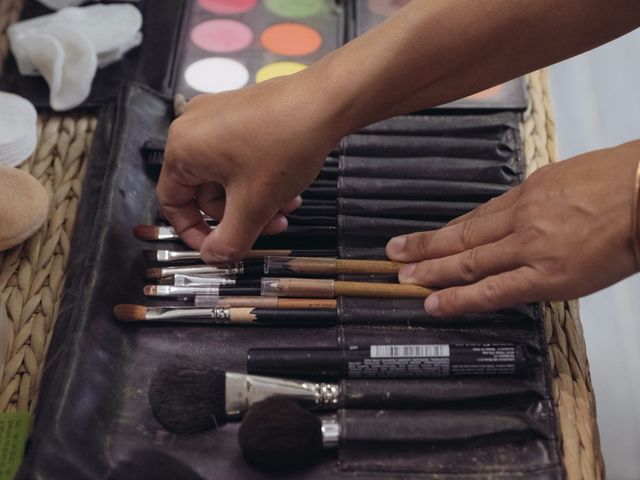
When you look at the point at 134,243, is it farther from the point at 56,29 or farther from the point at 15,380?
the point at 56,29

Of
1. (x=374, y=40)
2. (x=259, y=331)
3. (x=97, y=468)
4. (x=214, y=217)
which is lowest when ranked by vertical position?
(x=97, y=468)

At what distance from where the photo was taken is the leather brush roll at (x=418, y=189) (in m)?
0.81

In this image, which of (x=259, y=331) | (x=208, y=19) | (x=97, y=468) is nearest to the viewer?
(x=97, y=468)

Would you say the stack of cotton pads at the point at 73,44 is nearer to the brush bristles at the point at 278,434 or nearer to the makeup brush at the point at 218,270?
the makeup brush at the point at 218,270

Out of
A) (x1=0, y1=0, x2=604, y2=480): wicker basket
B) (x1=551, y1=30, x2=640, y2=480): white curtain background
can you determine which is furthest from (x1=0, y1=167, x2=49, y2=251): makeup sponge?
(x1=551, y1=30, x2=640, y2=480): white curtain background

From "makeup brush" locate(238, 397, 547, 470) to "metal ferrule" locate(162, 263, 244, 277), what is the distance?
158mm

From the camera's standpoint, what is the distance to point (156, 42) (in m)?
1.01

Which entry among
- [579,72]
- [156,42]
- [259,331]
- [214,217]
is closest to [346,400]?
[259,331]

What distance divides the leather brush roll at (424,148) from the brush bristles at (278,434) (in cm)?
32

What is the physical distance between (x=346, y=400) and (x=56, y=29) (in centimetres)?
58

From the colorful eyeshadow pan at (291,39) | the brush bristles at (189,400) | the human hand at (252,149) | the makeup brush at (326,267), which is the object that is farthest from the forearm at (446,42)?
the colorful eyeshadow pan at (291,39)

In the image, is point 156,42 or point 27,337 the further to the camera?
point 156,42

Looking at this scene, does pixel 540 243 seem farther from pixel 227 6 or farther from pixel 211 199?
pixel 227 6

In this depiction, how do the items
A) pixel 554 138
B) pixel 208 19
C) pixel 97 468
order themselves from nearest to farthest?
pixel 97 468
pixel 554 138
pixel 208 19
